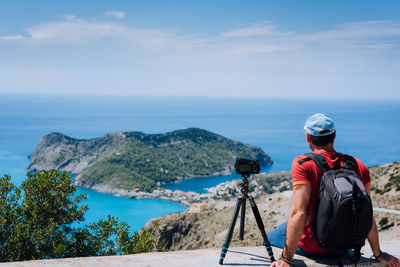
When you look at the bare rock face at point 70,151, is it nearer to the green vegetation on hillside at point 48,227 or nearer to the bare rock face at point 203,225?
the bare rock face at point 203,225

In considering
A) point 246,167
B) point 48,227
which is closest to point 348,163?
point 246,167

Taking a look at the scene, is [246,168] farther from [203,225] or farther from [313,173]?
[203,225]

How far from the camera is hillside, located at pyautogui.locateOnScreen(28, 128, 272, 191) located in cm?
8325

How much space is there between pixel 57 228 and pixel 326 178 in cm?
544

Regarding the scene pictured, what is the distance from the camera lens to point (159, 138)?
355 ft

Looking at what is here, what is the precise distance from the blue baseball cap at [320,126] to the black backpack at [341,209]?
19 centimetres

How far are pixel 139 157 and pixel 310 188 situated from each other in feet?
304

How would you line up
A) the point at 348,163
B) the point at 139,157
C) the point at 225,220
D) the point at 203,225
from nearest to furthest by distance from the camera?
the point at 348,163 → the point at 225,220 → the point at 203,225 → the point at 139,157

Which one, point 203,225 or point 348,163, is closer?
point 348,163

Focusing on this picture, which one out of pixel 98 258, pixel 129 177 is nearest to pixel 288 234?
pixel 98 258

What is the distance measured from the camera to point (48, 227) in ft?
19.2

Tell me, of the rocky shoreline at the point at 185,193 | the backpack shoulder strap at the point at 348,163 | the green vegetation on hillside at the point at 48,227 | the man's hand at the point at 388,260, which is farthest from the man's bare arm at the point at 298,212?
the rocky shoreline at the point at 185,193

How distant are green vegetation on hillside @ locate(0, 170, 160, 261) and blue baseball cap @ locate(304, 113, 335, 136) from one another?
15.1ft

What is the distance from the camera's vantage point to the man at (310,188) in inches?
91.7
